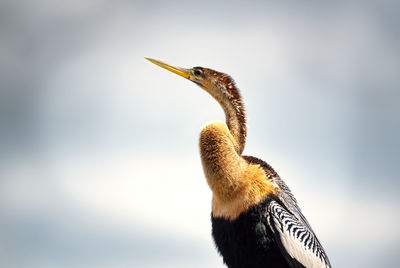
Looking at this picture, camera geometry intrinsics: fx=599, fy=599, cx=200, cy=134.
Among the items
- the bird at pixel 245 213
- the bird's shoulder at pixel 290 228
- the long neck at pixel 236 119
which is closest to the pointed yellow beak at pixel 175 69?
the long neck at pixel 236 119

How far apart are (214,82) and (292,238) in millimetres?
1746

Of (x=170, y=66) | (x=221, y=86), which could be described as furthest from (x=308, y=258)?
(x=170, y=66)

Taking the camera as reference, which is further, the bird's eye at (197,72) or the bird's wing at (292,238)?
the bird's eye at (197,72)

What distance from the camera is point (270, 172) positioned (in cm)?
599

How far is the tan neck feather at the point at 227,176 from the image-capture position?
561cm

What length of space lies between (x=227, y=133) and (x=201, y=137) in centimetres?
25

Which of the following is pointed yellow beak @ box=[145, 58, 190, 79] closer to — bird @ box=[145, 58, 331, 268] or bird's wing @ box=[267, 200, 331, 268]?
bird @ box=[145, 58, 331, 268]

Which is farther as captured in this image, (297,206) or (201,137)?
(297,206)

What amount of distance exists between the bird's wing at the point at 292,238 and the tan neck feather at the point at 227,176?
21 cm

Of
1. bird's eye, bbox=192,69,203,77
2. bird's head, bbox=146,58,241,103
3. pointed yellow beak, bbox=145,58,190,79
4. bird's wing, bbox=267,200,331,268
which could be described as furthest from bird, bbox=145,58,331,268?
pointed yellow beak, bbox=145,58,190,79

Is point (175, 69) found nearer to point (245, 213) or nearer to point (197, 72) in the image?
point (197, 72)

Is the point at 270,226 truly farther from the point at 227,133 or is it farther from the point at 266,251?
the point at 227,133

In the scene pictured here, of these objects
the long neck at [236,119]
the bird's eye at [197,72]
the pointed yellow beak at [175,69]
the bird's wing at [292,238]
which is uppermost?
the pointed yellow beak at [175,69]

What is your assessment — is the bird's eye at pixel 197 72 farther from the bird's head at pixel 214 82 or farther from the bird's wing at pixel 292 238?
the bird's wing at pixel 292 238
